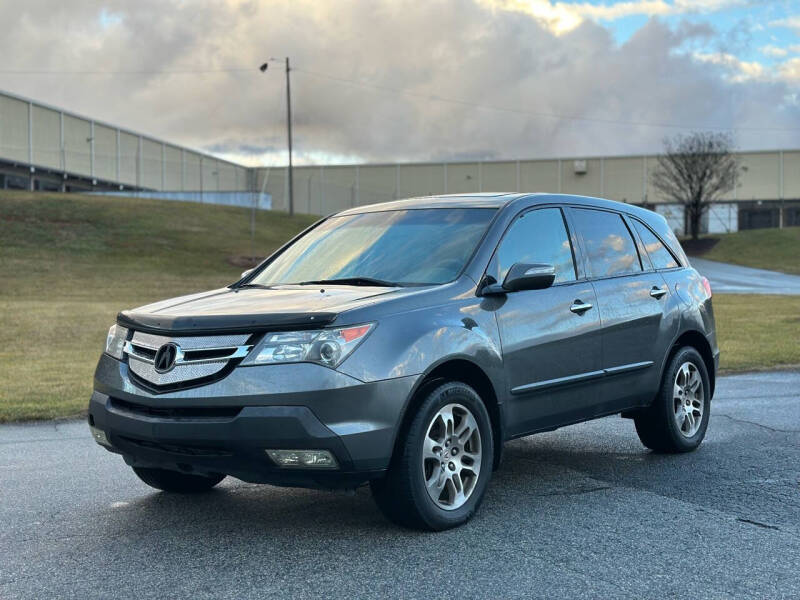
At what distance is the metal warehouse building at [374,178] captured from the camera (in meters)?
60.0

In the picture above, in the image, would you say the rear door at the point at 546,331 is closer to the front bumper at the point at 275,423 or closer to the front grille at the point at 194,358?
the front bumper at the point at 275,423

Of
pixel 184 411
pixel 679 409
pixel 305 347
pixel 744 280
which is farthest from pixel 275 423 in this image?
pixel 744 280

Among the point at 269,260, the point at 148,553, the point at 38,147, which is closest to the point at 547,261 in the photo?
the point at 269,260

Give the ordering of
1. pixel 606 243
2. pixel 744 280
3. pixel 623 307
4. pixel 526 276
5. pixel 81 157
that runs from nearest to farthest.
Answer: pixel 526 276 < pixel 623 307 < pixel 606 243 < pixel 744 280 < pixel 81 157

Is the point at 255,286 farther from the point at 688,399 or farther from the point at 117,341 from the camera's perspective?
the point at 688,399

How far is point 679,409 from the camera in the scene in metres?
7.00

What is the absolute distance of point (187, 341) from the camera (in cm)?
463

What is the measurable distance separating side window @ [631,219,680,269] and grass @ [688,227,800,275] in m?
44.1

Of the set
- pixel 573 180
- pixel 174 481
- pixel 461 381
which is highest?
pixel 573 180

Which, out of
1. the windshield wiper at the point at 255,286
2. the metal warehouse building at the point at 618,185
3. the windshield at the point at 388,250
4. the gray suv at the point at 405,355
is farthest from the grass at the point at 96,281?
the metal warehouse building at the point at 618,185

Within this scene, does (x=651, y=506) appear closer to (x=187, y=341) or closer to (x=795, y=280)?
(x=187, y=341)

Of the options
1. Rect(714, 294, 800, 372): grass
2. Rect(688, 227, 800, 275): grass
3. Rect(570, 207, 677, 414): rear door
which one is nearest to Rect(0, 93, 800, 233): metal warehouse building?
Rect(688, 227, 800, 275): grass

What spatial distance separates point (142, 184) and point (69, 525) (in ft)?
198

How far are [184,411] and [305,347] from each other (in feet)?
2.27
